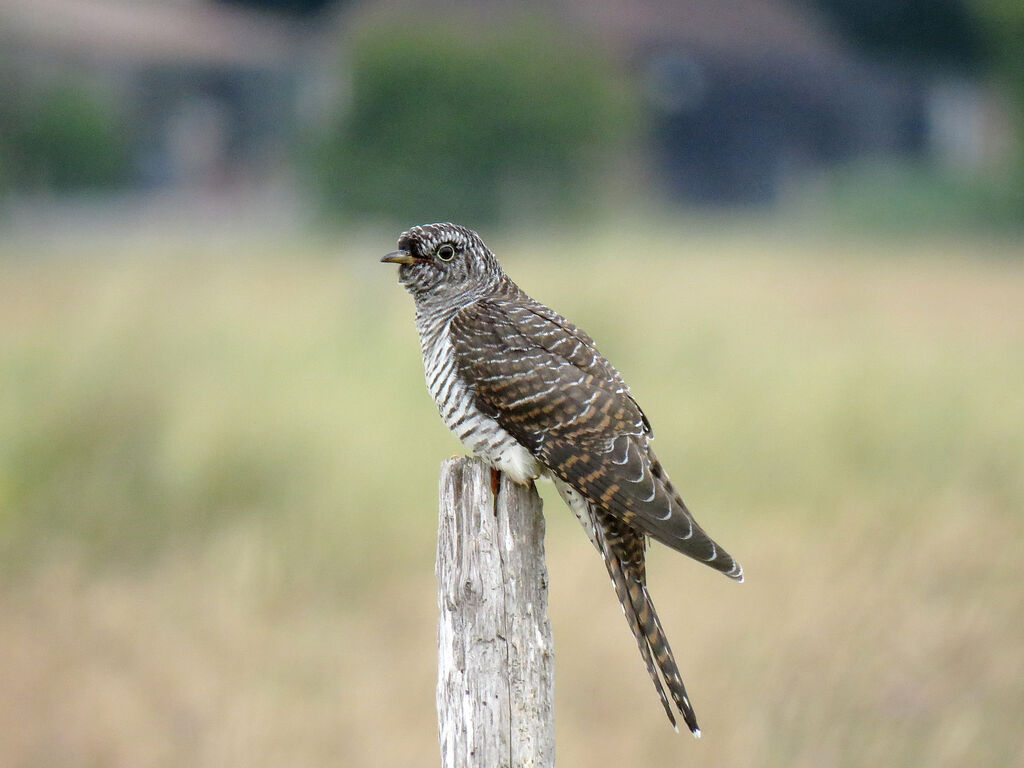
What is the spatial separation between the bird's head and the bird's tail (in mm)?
1042

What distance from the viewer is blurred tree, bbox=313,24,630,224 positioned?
821 inches

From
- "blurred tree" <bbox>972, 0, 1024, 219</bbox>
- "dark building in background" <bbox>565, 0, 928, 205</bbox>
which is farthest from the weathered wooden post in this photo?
"dark building in background" <bbox>565, 0, 928, 205</bbox>

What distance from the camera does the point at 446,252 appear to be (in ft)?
13.2

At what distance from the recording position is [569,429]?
349 cm

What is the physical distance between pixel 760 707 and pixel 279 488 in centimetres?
280

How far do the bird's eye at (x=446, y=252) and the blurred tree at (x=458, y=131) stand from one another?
16.2 meters

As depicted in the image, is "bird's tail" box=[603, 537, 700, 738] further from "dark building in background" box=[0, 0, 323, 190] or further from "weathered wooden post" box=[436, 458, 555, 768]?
"dark building in background" box=[0, 0, 323, 190]

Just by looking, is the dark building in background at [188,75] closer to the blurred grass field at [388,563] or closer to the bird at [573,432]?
the blurred grass field at [388,563]

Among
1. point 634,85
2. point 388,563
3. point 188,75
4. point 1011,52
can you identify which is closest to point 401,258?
point 388,563

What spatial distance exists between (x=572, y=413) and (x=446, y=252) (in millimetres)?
806

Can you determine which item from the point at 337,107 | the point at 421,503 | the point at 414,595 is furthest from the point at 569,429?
the point at 337,107

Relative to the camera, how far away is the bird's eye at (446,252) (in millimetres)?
4000

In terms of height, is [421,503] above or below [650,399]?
below

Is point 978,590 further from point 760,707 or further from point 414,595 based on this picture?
point 414,595
